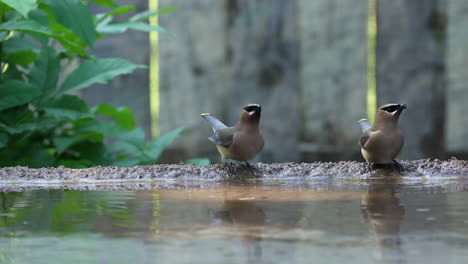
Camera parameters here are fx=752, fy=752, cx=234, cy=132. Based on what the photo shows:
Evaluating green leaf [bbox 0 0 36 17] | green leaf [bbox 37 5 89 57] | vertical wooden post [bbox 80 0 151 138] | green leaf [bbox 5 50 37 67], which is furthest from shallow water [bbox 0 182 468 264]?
vertical wooden post [bbox 80 0 151 138]

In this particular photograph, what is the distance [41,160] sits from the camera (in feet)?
13.0

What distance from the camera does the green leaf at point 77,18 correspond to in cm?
360

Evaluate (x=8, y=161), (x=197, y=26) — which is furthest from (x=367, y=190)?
(x=197, y=26)

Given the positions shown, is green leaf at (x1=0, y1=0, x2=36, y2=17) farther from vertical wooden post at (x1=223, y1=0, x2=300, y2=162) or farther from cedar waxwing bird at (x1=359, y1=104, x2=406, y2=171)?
vertical wooden post at (x1=223, y1=0, x2=300, y2=162)

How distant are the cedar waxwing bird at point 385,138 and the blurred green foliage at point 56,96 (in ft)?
4.40

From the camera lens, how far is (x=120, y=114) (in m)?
4.44

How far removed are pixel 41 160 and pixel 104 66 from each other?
1.99ft

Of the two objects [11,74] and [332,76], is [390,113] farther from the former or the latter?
[332,76]

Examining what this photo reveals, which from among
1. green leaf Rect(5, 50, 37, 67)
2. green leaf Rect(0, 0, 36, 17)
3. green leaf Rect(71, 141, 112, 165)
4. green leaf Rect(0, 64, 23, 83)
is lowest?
green leaf Rect(71, 141, 112, 165)

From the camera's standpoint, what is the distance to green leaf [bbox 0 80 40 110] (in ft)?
12.1

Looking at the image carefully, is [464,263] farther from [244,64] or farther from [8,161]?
[244,64]

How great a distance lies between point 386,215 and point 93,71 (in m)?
2.18

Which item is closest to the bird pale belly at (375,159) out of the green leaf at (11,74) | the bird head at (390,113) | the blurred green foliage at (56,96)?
the bird head at (390,113)

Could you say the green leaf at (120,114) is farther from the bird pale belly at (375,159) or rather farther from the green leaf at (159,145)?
the bird pale belly at (375,159)
